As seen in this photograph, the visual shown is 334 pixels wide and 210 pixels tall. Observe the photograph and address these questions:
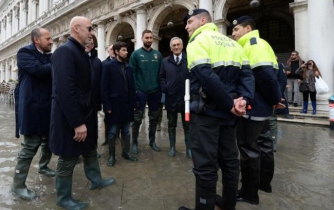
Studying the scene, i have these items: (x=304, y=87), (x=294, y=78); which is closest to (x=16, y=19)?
(x=294, y=78)

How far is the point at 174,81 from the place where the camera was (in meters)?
3.75

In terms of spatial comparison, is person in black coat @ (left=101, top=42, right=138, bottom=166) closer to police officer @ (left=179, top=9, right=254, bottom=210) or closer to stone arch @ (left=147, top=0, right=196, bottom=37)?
police officer @ (left=179, top=9, right=254, bottom=210)

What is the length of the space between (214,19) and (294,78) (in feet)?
15.4

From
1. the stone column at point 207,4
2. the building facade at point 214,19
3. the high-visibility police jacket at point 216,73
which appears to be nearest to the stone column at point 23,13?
the building facade at point 214,19

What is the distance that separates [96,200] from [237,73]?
6.40 feet

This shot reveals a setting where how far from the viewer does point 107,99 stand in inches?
141

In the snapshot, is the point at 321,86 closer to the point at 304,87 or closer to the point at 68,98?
the point at 304,87

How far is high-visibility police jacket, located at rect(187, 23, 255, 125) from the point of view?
1836 mm

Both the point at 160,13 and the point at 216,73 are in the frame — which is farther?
the point at 160,13

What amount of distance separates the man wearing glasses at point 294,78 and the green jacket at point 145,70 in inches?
227

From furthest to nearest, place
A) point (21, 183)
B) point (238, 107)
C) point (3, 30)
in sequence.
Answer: point (3, 30)
point (21, 183)
point (238, 107)

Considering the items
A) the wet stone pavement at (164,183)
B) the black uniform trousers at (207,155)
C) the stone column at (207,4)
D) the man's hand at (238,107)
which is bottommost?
the wet stone pavement at (164,183)

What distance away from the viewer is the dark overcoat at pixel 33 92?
2.61 m

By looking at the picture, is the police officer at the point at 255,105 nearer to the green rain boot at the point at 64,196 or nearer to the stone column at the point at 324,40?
the green rain boot at the point at 64,196
